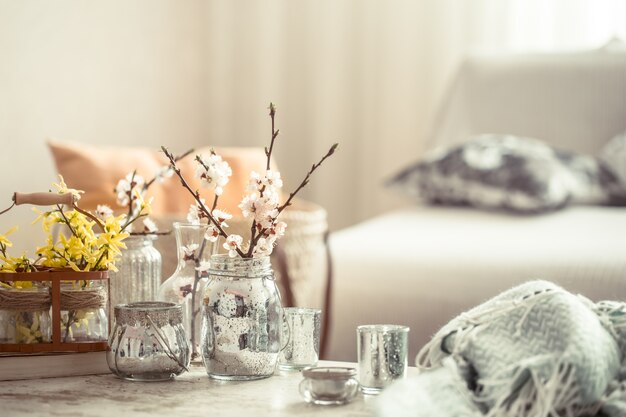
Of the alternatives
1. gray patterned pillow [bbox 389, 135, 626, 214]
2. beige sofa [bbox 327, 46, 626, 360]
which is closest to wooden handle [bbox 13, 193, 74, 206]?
beige sofa [bbox 327, 46, 626, 360]

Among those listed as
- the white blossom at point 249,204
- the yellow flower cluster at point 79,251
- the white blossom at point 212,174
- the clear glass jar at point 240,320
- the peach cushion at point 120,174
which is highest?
the peach cushion at point 120,174

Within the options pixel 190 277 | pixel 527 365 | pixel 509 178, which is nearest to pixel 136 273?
pixel 190 277

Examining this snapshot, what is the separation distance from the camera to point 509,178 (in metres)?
2.42

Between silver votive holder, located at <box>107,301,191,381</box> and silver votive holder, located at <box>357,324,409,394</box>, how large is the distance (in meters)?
0.21

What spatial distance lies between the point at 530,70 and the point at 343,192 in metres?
0.85

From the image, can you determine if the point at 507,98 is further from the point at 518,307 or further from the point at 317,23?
the point at 518,307

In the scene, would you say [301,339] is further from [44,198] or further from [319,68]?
[319,68]

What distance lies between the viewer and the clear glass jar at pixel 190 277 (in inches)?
45.0

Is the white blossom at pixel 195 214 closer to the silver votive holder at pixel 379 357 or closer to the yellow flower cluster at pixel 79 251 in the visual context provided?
the yellow flower cluster at pixel 79 251

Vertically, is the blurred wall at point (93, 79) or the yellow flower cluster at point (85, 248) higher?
the blurred wall at point (93, 79)

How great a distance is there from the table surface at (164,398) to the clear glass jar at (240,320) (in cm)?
2

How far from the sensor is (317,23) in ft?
11.1

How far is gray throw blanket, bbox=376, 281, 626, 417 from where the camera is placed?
0.87 metres

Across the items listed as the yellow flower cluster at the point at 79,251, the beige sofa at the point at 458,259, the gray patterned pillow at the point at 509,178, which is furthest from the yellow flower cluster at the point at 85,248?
the gray patterned pillow at the point at 509,178
